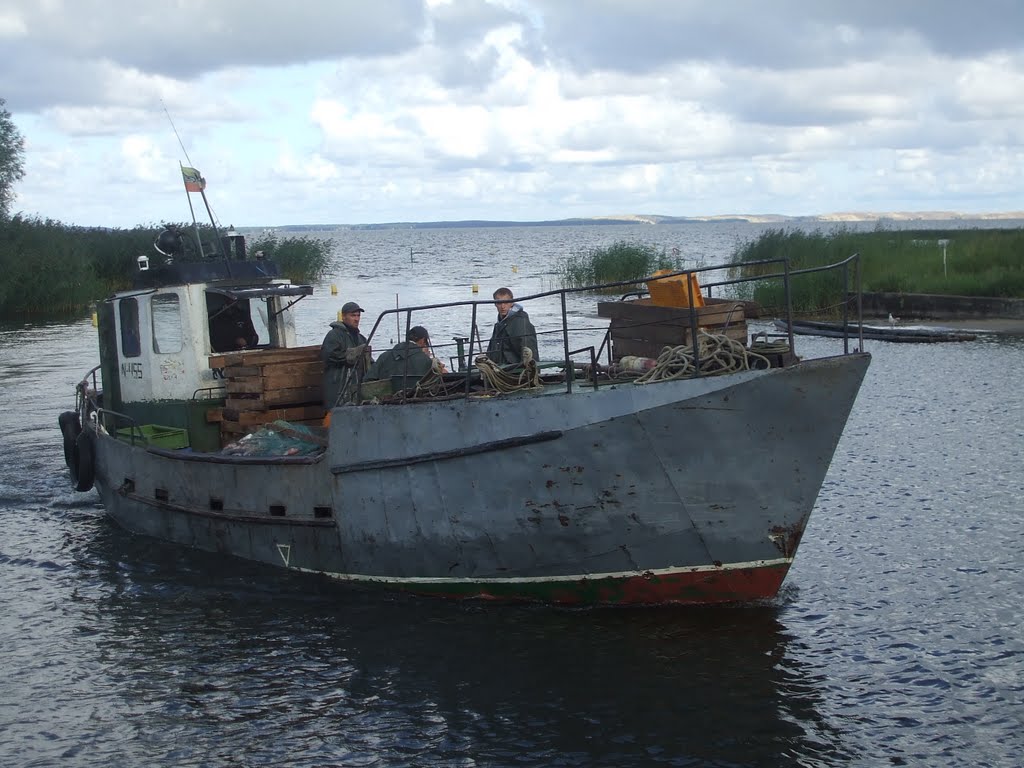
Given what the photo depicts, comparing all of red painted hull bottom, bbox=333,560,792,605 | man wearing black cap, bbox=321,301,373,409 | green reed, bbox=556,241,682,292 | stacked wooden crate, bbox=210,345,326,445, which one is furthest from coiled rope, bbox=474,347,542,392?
green reed, bbox=556,241,682,292

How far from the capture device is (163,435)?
12414mm

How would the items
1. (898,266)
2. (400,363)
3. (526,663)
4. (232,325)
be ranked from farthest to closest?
(898,266), (232,325), (400,363), (526,663)

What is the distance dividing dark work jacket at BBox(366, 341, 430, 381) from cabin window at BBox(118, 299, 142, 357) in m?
3.99

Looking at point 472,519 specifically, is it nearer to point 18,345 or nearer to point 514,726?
point 514,726

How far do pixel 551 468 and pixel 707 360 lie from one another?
1.51m

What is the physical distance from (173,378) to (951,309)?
1061 inches

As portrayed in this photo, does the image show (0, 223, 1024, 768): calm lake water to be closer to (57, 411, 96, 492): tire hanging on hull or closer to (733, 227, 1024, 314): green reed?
(57, 411, 96, 492): tire hanging on hull

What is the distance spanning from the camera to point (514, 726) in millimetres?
7781

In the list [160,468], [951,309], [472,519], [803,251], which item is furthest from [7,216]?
[472,519]

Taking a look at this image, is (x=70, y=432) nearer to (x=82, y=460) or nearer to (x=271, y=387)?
(x=82, y=460)

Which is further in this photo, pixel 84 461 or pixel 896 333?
pixel 896 333

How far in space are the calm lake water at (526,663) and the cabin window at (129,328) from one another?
2229mm

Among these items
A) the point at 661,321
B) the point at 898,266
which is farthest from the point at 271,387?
the point at 898,266

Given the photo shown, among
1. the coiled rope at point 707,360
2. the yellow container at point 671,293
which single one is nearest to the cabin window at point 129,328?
the yellow container at point 671,293
